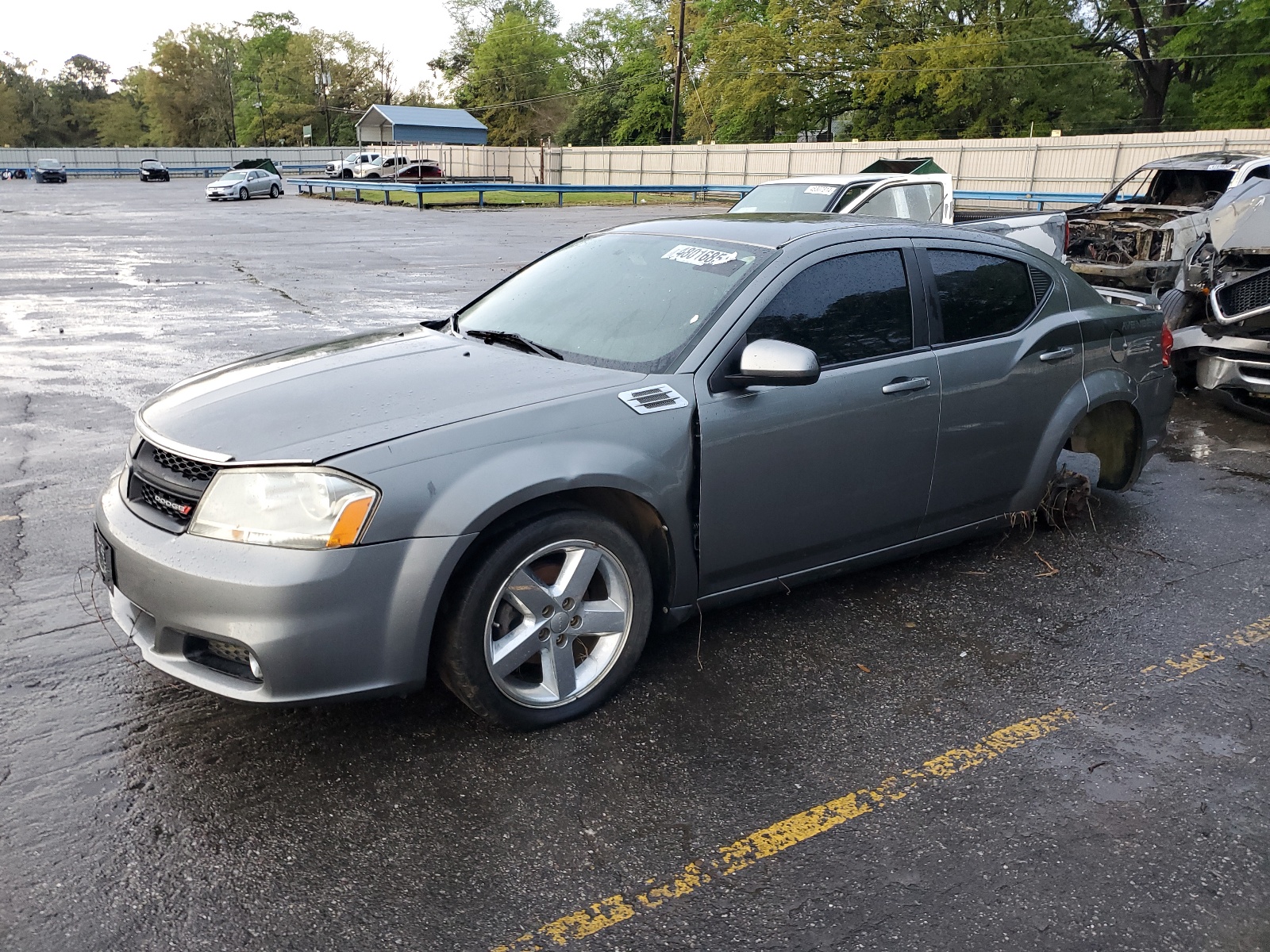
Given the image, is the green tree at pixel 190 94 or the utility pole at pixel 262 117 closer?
the utility pole at pixel 262 117

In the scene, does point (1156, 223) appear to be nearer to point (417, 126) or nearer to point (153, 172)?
point (417, 126)

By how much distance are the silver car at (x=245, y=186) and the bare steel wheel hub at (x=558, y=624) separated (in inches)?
1711

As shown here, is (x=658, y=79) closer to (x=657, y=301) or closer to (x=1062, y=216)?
(x=1062, y=216)

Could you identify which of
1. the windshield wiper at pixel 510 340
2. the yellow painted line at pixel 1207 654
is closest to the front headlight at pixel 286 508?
the windshield wiper at pixel 510 340

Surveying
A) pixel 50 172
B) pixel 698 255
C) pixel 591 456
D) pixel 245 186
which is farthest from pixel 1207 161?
pixel 50 172

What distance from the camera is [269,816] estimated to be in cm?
295

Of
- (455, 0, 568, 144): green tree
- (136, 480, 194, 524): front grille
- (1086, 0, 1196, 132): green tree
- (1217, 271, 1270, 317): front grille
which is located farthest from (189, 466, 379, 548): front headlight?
(455, 0, 568, 144): green tree

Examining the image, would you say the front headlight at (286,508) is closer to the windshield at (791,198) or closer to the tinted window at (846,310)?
the tinted window at (846,310)

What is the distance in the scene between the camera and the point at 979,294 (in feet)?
15.2

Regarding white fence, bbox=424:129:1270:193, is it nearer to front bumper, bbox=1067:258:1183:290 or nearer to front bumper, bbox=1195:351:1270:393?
front bumper, bbox=1067:258:1183:290

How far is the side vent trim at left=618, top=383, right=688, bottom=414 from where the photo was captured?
3.53 m

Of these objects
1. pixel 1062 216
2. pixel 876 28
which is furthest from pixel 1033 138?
pixel 1062 216

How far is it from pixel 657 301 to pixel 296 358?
4.71ft

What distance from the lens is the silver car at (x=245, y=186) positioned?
42156 millimetres
